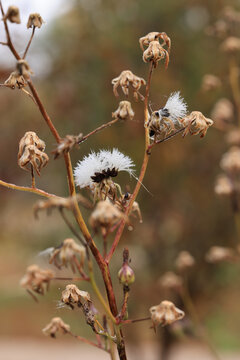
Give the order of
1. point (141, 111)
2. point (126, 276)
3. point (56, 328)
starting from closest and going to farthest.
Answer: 1. point (126, 276)
2. point (56, 328)
3. point (141, 111)

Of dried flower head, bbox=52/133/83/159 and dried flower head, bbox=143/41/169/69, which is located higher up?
dried flower head, bbox=143/41/169/69

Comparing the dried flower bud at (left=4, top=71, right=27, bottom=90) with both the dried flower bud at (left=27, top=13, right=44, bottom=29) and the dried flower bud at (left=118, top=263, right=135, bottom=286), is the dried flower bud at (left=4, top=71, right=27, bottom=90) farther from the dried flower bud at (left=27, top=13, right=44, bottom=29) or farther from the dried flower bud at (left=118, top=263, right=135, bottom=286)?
the dried flower bud at (left=118, top=263, right=135, bottom=286)

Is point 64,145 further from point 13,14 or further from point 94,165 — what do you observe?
point 13,14

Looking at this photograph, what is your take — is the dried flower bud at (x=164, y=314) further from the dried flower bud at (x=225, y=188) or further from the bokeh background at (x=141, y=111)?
the bokeh background at (x=141, y=111)

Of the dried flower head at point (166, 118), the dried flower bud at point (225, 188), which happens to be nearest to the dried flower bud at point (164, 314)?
the dried flower head at point (166, 118)

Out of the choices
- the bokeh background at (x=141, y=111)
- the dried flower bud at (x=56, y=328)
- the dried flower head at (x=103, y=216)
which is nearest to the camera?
the dried flower head at (x=103, y=216)

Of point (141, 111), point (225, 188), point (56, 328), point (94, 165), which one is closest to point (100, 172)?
point (94, 165)

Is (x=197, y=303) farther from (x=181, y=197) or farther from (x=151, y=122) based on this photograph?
(x=151, y=122)

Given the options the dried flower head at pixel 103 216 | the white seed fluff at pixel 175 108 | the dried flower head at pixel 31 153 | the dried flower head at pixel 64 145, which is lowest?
the dried flower head at pixel 103 216

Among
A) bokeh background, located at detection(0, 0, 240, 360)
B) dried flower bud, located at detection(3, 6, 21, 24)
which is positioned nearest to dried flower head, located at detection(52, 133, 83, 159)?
dried flower bud, located at detection(3, 6, 21, 24)
